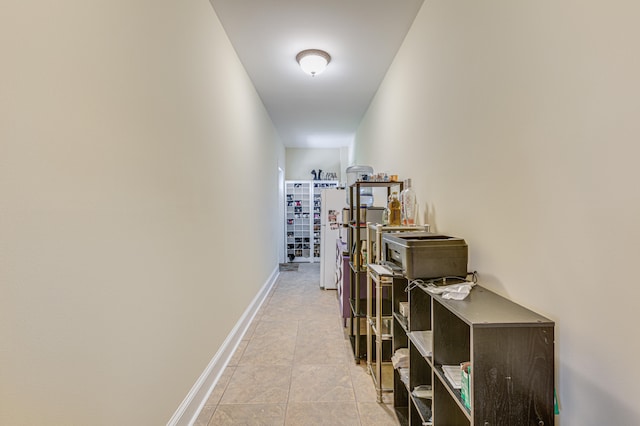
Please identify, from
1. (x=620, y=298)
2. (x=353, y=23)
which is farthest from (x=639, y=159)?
(x=353, y=23)

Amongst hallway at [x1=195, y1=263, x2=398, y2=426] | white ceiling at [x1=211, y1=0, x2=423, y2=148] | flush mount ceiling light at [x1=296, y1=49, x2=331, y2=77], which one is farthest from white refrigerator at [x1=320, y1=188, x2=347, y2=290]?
flush mount ceiling light at [x1=296, y1=49, x2=331, y2=77]

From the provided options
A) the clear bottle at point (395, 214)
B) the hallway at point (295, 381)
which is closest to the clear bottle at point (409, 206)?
the clear bottle at point (395, 214)

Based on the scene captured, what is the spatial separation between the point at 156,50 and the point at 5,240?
1.15 m

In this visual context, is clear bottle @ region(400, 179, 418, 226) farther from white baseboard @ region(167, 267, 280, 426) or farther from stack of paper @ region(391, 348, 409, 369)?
white baseboard @ region(167, 267, 280, 426)

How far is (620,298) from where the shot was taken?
0.78 meters

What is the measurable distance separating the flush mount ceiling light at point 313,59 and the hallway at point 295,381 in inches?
110

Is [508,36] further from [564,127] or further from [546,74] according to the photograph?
[564,127]

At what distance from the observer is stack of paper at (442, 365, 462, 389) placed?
112cm

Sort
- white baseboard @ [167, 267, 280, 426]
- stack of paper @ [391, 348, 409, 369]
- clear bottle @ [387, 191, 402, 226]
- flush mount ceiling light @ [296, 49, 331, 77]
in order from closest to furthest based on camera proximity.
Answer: white baseboard @ [167, 267, 280, 426] → stack of paper @ [391, 348, 409, 369] → clear bottle @ [387, 191, 402, 226] → flush mount ceiling light @ [296, 49, 331, 77]

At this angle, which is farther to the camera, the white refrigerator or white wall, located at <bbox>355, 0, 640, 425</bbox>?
the white refrigerator

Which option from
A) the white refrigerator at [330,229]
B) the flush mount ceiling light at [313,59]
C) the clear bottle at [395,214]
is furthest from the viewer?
the white refrigerator at [330,229]

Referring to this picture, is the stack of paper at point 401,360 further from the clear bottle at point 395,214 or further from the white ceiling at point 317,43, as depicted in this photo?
the white ceiling at point 317,43

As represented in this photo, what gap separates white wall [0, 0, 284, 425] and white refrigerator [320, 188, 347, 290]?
2.80m

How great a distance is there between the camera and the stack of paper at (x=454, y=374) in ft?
3.68
